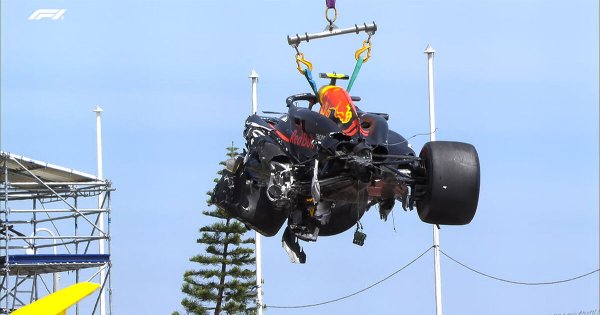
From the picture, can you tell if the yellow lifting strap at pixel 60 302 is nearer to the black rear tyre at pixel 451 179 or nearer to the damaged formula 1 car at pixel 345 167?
the damaged formula 1 car at pixel 345 167

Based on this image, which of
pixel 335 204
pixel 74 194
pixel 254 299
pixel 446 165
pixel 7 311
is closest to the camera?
pixel 446 165

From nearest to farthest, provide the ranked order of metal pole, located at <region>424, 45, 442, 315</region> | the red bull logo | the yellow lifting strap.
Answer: the yellow lifting strap, the red bull logo, metal pole, located at <region>424, 45, 442, 315</region>

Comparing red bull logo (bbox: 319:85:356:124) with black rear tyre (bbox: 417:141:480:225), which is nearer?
black rear tyre (bbox: 417:141:480:225)

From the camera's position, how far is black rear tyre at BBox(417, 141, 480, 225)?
33281 millimetres

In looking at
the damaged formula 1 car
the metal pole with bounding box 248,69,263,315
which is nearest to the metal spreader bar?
the damaged formula 1 car

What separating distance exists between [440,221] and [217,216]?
28.3 metres

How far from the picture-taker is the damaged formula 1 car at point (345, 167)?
33.4 metres

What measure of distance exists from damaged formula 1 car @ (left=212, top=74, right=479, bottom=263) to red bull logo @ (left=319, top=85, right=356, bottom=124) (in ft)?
0.06

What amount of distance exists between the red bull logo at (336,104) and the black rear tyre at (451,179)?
1.70 metres

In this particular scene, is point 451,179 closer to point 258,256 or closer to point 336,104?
point 336,104

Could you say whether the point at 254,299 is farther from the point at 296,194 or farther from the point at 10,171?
the point at 296,194

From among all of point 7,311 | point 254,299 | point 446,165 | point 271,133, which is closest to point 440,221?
point 446,165

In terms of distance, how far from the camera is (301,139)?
35219 millimetres

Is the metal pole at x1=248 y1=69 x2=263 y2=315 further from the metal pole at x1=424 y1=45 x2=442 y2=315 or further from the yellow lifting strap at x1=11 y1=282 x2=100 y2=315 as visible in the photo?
the yellow lifting strap at x1=11 y1=282 x2=100 y2=315
